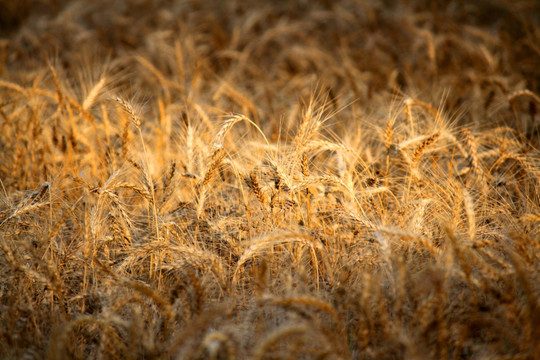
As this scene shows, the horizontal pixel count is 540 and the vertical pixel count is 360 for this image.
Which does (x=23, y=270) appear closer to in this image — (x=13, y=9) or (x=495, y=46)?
(x=495, y=46)

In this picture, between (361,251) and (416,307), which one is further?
(361,251)

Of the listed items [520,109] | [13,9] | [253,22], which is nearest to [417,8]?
[253,22]

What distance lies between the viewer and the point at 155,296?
1.52 meters

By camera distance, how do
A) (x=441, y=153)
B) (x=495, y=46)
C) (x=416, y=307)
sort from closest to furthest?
1. (x=416, y=307)
2. (x=441, y=153)
3. (x=495, y=46)

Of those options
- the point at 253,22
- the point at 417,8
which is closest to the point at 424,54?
the point at 417,8

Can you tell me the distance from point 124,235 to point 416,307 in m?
1.27

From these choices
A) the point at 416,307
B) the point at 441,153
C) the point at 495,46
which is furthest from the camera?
the point at 495,46

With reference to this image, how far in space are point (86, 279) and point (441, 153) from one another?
2016 mm

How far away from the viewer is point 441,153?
8.74ft

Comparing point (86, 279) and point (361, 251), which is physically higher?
point (361, 251)

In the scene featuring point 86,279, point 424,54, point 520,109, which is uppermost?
point 424,54

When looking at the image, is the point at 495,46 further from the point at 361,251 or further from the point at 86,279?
the point at 86,279

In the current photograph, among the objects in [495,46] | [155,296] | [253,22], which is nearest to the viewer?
[155,296]

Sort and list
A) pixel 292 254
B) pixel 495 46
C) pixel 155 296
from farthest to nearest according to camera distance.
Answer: pixel 495 46 → pixel 292 254 → pixel 155 296
